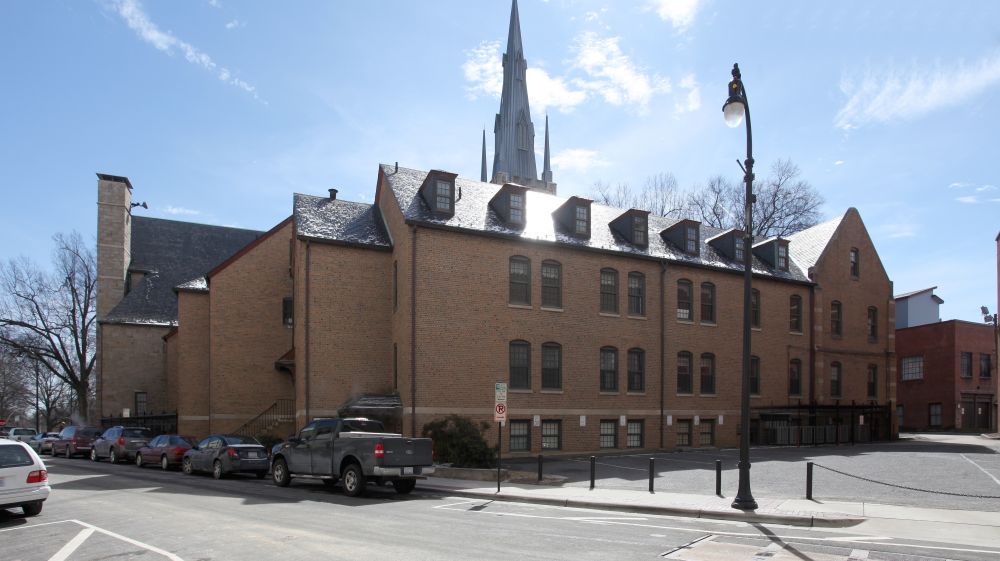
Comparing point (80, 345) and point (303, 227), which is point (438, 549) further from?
point (80, 345)

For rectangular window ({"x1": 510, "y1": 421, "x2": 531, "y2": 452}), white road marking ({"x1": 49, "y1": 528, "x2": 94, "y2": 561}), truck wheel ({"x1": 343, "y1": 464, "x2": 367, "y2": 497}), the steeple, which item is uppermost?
the steeple

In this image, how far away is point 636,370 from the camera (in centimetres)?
3234

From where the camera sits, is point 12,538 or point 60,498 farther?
point 60,498

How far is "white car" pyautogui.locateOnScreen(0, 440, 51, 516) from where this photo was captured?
13211 millimetres

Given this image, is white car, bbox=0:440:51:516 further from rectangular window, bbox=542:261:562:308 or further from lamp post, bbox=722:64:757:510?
rectangular window, bbox=542:261:562:308

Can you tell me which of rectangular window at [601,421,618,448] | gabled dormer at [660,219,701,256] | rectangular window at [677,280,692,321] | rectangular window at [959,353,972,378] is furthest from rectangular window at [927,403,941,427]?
rectangular window at [601,421,618,448]

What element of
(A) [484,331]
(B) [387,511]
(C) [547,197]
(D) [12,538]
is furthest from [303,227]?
(D) [12,538]

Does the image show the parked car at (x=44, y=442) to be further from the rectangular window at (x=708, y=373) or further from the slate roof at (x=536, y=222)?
the rectangular window at (x=708, y=373)

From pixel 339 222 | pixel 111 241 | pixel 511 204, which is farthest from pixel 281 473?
pixel 111 241

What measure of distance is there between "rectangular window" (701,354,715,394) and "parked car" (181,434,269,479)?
19.5 meters

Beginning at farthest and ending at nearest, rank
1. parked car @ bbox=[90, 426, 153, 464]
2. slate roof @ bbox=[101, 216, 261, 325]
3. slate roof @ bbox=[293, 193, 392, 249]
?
slate roof @ bbox=[101, 216, 261, 325], parked car @ bbox=[90, 426, 153, 464], slate roof @ bbox=[293, 193, 392, 249]

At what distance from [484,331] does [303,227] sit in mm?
8007

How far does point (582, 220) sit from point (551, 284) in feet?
11.5

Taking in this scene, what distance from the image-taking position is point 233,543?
1092cm
